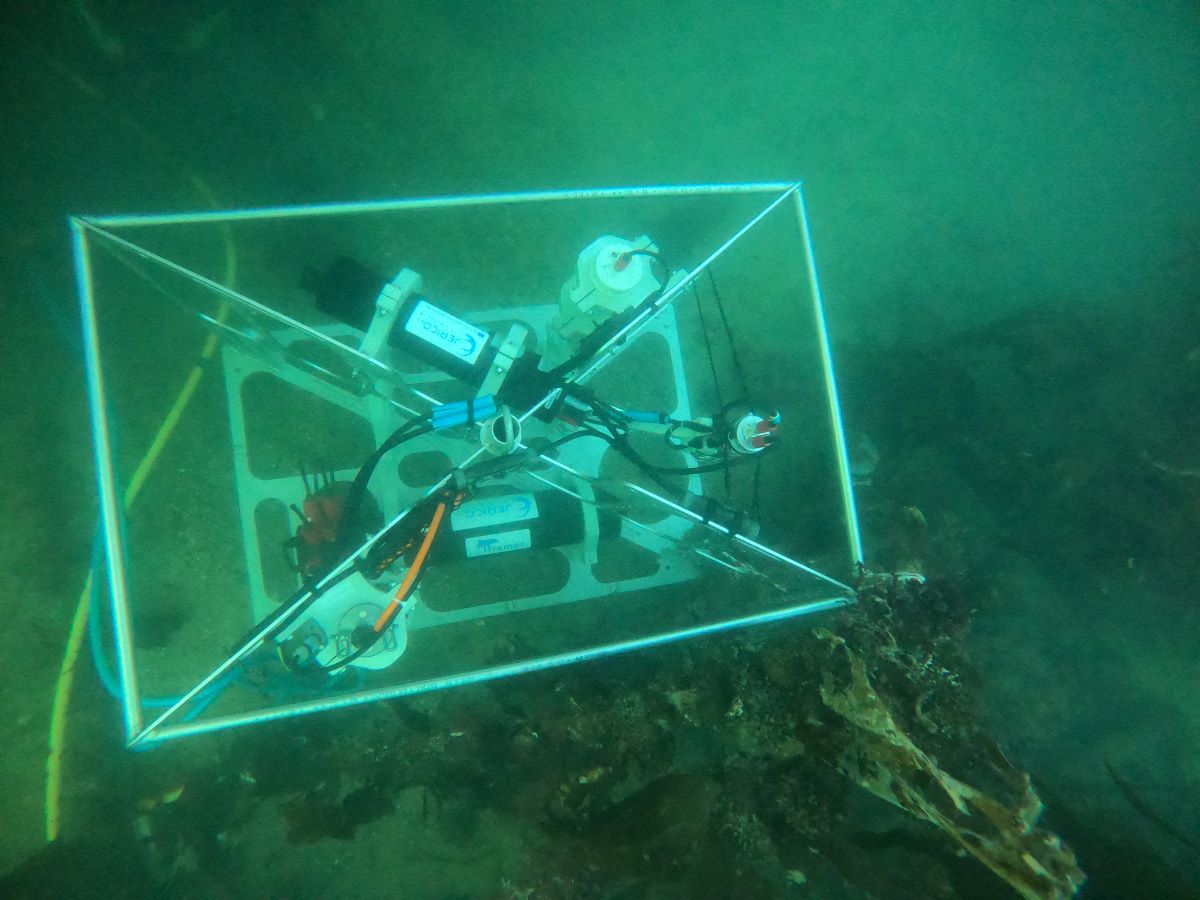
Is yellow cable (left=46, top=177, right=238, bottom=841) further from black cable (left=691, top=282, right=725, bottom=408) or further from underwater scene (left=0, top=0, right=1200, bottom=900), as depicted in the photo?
black cable (left=691, top=282, right=725, bottom=408)

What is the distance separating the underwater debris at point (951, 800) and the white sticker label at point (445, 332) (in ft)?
6.24

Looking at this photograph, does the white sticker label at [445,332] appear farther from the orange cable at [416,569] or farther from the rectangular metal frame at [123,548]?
the orange cable at [416,569]

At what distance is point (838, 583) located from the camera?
8.02 feet

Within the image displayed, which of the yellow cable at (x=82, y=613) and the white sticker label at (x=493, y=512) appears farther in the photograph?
the yellow cable at (x=82, y=613)

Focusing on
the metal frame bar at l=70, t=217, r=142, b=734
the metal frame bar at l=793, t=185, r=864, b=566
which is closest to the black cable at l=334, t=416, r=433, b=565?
the metal frame bar at l=70, t=217, r=142, b=734

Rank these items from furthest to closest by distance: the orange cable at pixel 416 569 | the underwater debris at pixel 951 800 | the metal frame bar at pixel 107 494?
the underwater debris at pixel 951 800 → the orange cable at pixel 416 569 → the metal frame bar at pixel 107 494

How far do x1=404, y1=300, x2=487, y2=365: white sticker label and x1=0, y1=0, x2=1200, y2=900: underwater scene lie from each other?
0.02 m

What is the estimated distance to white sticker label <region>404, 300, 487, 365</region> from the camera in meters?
2.56

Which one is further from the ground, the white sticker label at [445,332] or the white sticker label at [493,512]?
the white sticker label at [445,332]

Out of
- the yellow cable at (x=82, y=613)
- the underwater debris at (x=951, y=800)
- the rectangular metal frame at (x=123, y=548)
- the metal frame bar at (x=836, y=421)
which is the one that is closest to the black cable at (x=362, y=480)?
the rectangular metal frame at (x=123, y=548)

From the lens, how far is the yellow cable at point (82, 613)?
9.55ft

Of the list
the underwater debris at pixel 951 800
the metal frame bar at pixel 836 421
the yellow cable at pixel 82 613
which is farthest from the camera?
the yellow cable at pixel 82 613

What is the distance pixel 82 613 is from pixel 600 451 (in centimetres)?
249

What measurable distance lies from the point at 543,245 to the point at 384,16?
5.06 feet
